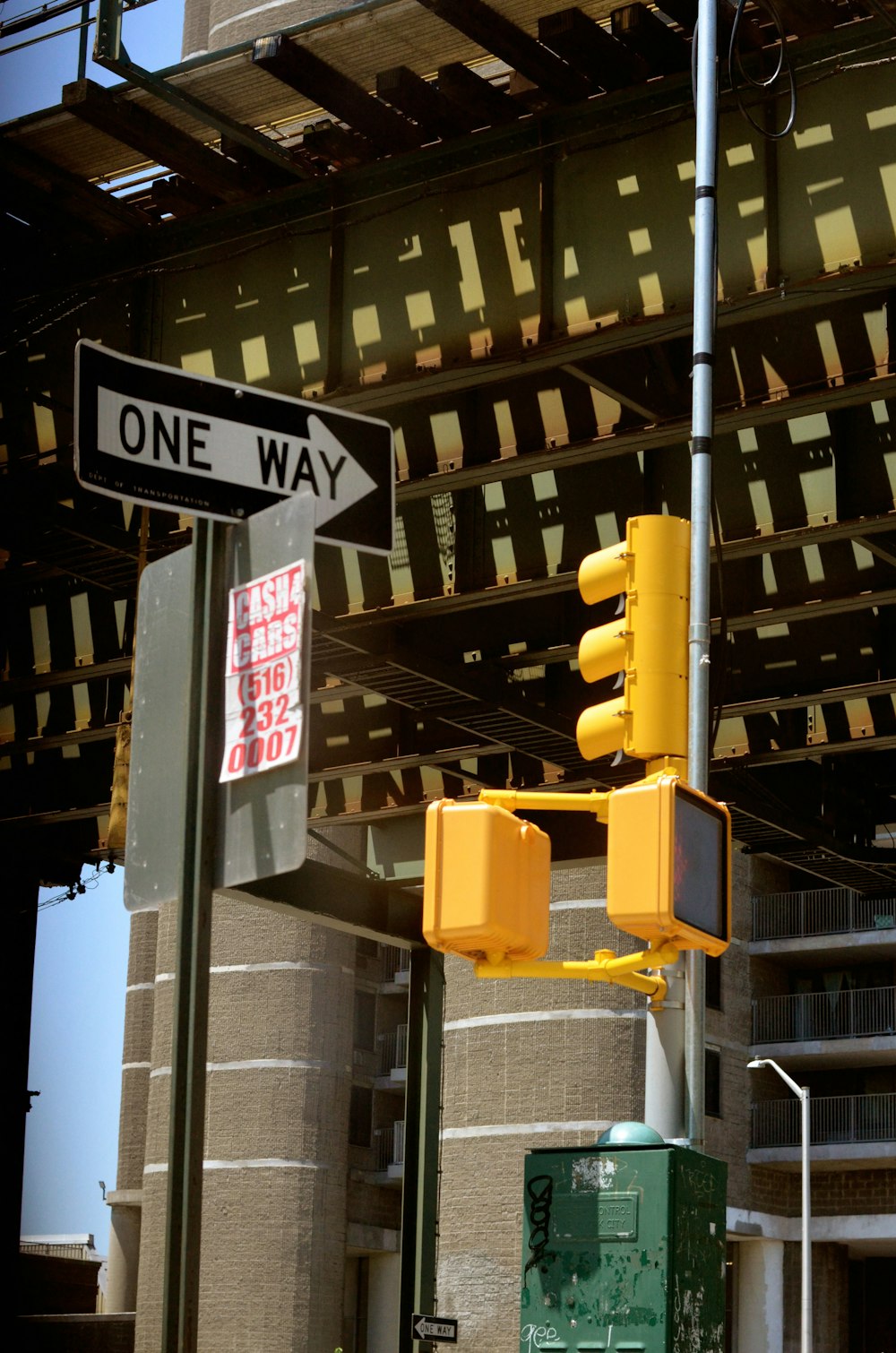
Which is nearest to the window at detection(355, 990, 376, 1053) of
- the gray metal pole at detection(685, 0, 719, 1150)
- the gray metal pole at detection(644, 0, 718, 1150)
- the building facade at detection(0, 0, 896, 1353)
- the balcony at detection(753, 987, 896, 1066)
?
the balcony at detection(753, 987, 896, 1066)

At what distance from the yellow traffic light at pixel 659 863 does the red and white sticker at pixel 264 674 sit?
2.19 m

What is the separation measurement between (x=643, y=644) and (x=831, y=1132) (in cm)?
Result: 5609

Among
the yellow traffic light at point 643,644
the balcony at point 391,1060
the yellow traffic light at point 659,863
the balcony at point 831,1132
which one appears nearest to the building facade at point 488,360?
the yellow traffic light at point 643,644

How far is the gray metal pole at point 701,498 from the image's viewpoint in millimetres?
9211

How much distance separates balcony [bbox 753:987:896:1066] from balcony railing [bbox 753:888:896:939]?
2037 millimetres

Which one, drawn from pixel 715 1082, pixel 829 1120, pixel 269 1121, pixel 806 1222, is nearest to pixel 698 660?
pixel 806 1222

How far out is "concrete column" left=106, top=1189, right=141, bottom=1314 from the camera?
74.2m

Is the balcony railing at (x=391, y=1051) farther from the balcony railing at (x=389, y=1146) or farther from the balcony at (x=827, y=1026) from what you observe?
the balcony at (x=827, y=1026)

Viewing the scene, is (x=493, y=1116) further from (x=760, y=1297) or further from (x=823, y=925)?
(x=823, y=925)

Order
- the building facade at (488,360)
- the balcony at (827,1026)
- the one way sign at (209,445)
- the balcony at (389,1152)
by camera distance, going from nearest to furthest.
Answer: the one way sign at (209,445)
the building facade at (488,360)
the balcony at (827,1026)
the balcony at (389,1152)

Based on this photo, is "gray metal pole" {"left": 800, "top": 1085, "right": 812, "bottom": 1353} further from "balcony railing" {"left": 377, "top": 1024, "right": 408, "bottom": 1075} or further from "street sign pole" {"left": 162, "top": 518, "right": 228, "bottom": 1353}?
"street sign pole" {"left": 162, "top": 518, "right": 228, "bottom": 1353}

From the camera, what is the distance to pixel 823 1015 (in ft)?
208

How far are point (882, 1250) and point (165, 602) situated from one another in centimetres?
6374

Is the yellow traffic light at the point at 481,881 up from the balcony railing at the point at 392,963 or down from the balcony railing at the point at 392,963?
down
